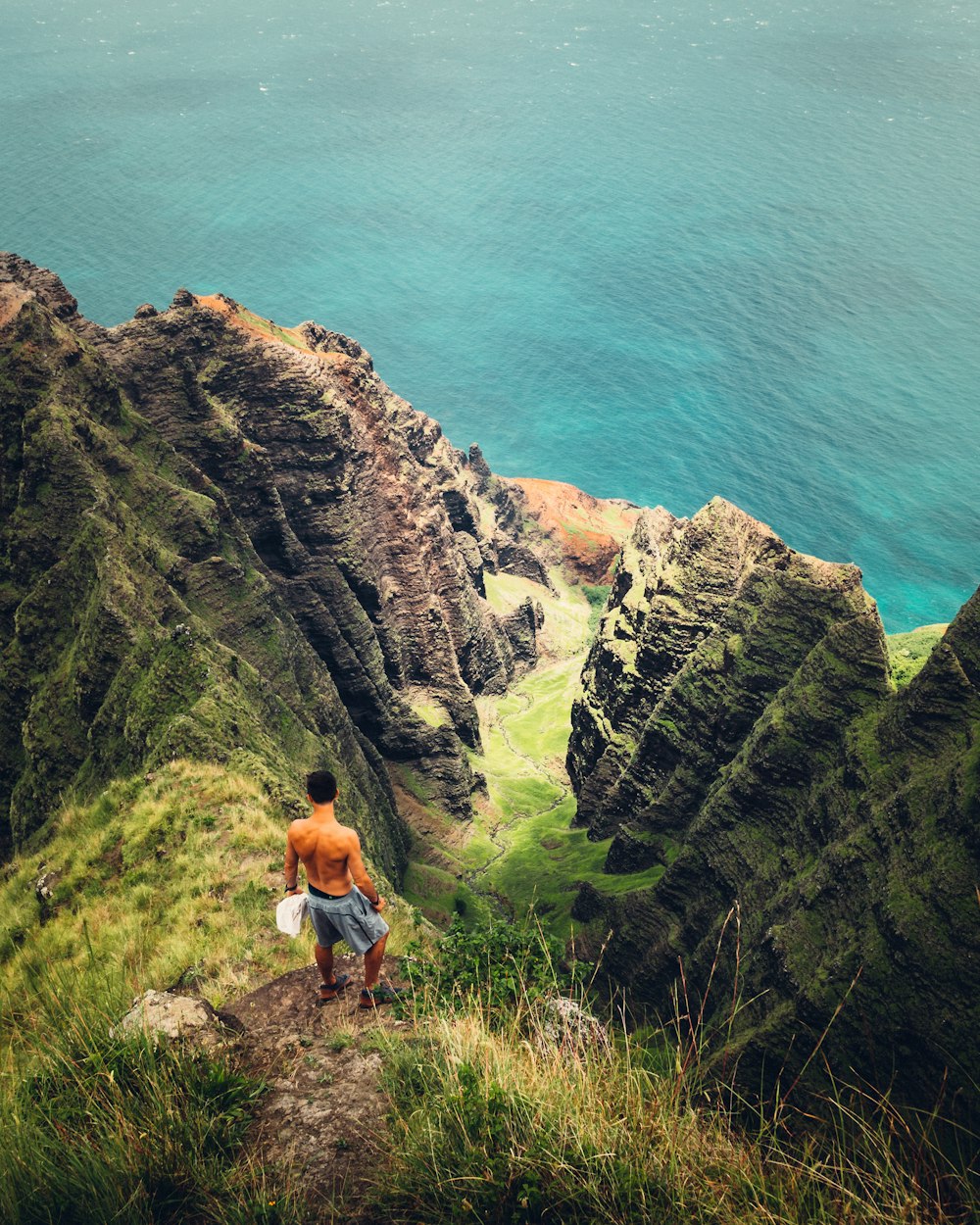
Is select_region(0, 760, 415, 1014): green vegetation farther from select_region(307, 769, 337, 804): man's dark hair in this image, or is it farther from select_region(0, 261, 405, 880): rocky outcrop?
select_region(307, 769, 337, 804): man's dark hair

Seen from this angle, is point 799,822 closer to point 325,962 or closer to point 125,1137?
point 325,962

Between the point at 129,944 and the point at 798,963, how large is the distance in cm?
2002

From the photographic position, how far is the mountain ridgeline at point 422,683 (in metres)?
26.4

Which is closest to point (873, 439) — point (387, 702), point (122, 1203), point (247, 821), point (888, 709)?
point (387, 702)

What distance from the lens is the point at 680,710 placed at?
54312 millimetres

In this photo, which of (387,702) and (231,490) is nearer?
(231,490)

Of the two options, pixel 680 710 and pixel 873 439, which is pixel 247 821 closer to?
pixel 680 710

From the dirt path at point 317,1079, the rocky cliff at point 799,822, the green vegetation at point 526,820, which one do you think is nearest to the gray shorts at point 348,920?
the dirt path at point 317,1079

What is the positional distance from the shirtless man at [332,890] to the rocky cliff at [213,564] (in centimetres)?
1549

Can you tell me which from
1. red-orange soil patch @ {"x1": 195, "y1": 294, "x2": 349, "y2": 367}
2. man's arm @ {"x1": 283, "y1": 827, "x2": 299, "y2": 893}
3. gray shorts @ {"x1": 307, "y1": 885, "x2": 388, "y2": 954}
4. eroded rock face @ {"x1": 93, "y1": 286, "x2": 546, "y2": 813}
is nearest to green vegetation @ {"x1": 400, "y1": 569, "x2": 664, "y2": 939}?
eroded rock face @ {"x1": 93, "y1": 286, "x2": 546, "y2": 813}

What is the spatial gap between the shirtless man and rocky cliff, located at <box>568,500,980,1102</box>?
491cm

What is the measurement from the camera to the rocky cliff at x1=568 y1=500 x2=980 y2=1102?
2392 centimetres

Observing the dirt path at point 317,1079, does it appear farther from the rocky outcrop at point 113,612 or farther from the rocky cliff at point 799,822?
the rocky outcrop at point 113,612

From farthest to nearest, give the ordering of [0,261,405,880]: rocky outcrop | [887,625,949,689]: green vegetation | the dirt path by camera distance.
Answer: [887,625,949,689]: green vegetation < [0,261,405,880]: rocky outcrop < the dirt path
